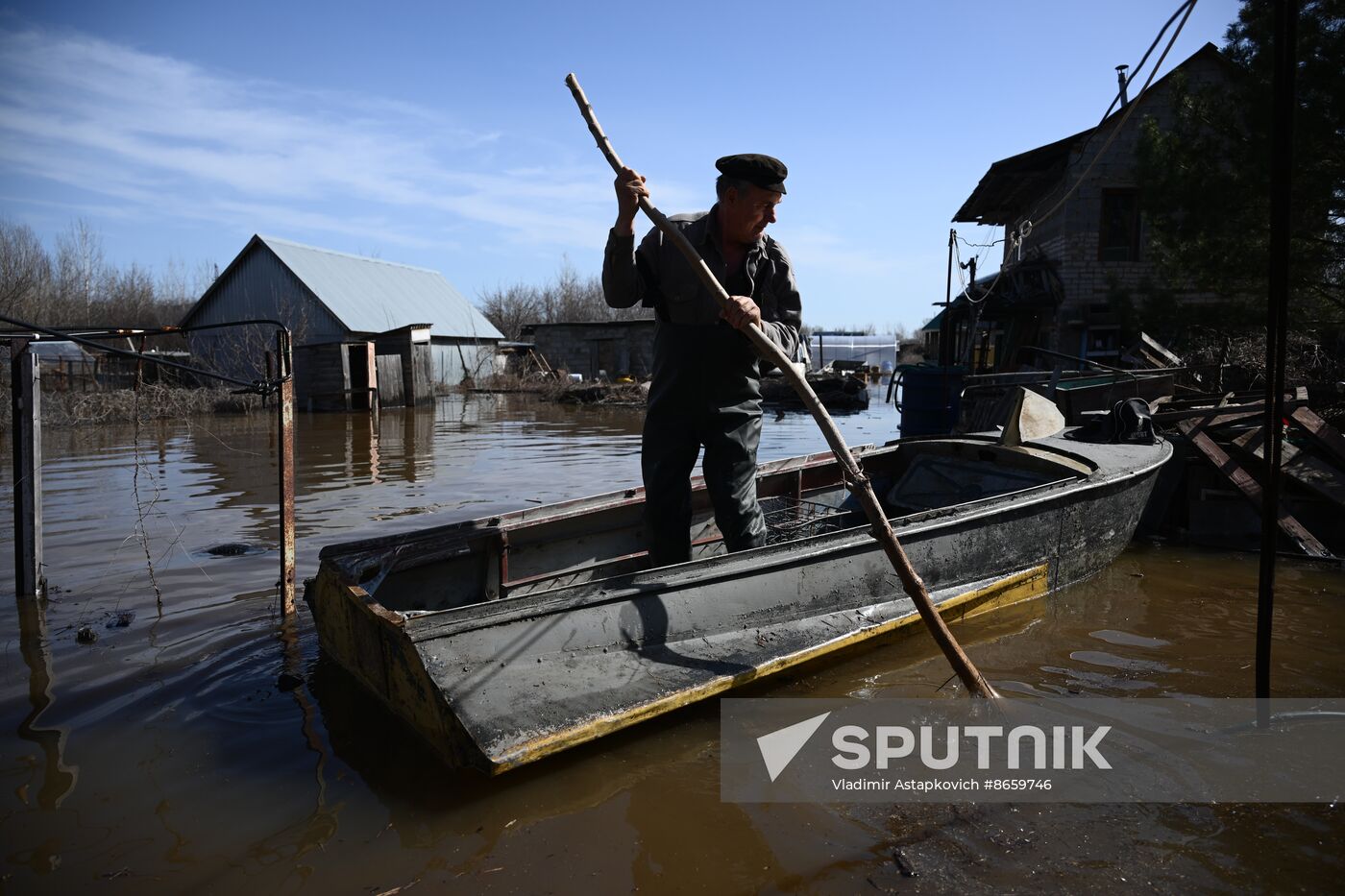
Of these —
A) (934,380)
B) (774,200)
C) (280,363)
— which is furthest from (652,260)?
(934,380)

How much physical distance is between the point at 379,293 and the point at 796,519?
25.8 m

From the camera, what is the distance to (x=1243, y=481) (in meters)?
6.87

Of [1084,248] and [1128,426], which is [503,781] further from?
[1084,248]

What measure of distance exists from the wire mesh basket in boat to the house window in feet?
47.5

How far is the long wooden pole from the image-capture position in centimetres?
338

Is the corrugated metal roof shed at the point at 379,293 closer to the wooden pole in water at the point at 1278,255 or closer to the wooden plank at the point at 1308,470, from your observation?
the wooden plank at the point at 1308,470

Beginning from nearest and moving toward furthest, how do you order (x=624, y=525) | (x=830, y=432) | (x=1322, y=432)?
(x=830, y=432) < (x=624, y=525) < (x=1322, y=432)

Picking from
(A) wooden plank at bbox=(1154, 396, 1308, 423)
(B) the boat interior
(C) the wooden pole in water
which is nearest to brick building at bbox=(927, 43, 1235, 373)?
(A) wooden plank at bbox=(1154, 396, 1308, 423)

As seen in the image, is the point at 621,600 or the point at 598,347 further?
the point at 598,347

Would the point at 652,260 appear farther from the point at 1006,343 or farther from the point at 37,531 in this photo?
the point at 1006,343

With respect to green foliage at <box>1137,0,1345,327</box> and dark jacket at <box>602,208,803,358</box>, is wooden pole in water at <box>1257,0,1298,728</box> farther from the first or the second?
green foliage at <box>1137,0,1345,327</box>

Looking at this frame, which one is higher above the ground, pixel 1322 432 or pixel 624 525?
pixel 1322 432

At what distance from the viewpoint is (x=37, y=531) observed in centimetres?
526

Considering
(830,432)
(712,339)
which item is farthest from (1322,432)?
(712,339)
